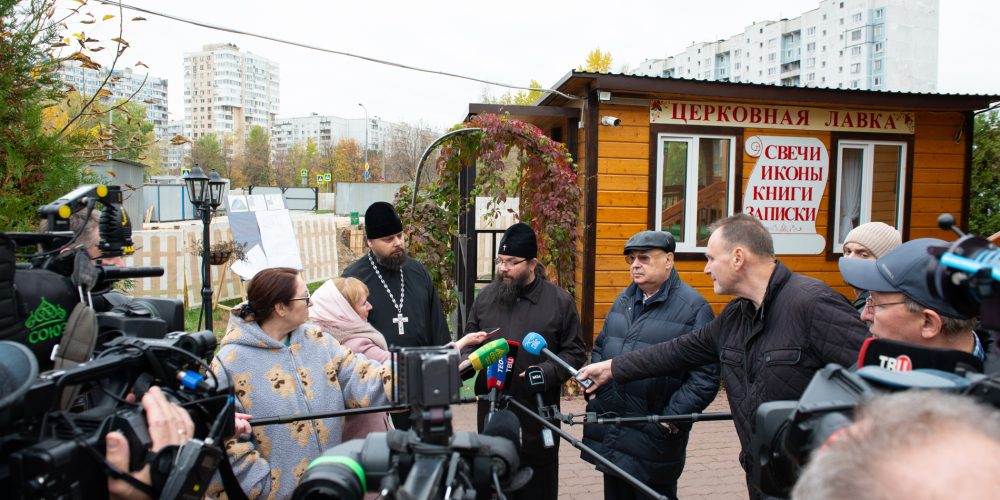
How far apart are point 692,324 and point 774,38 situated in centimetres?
8935

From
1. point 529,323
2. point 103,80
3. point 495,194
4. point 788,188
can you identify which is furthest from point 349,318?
point 788,188

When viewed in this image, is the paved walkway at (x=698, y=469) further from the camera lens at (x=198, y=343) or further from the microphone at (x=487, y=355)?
the camera lens at (x=198, y=343)

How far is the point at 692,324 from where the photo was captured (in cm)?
→ 373

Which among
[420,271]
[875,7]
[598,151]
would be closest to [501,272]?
[420,271]

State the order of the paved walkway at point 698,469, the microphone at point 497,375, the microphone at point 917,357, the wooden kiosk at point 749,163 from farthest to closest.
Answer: the wooden kiosk at point 749,163 < the paved walkway at point 698,469 < the microphone at point 497,375 < the microphone at point 917,357

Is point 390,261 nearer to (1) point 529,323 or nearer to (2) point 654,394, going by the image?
(1) point 529,323

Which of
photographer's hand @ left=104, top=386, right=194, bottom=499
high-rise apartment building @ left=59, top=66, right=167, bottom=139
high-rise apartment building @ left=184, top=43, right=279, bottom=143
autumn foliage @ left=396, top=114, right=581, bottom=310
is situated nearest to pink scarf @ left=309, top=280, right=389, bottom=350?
photographer's hand @ left=104, top=386, right=194, bottom=499

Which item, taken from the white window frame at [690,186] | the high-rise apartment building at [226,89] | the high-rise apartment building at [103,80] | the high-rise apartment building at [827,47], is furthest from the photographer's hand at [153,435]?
the high-rise apartment building at [226,89]

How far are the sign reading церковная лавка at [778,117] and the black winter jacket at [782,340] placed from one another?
5458mm

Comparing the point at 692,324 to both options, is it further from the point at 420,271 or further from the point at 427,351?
the point at 427,351

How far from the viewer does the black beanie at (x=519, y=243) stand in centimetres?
422

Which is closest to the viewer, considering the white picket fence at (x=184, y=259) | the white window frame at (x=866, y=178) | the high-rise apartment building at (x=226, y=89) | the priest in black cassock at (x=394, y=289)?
the priest in black cassock at (x=394, y=289)

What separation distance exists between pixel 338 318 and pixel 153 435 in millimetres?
1916

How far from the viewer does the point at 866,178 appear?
28.9ft
